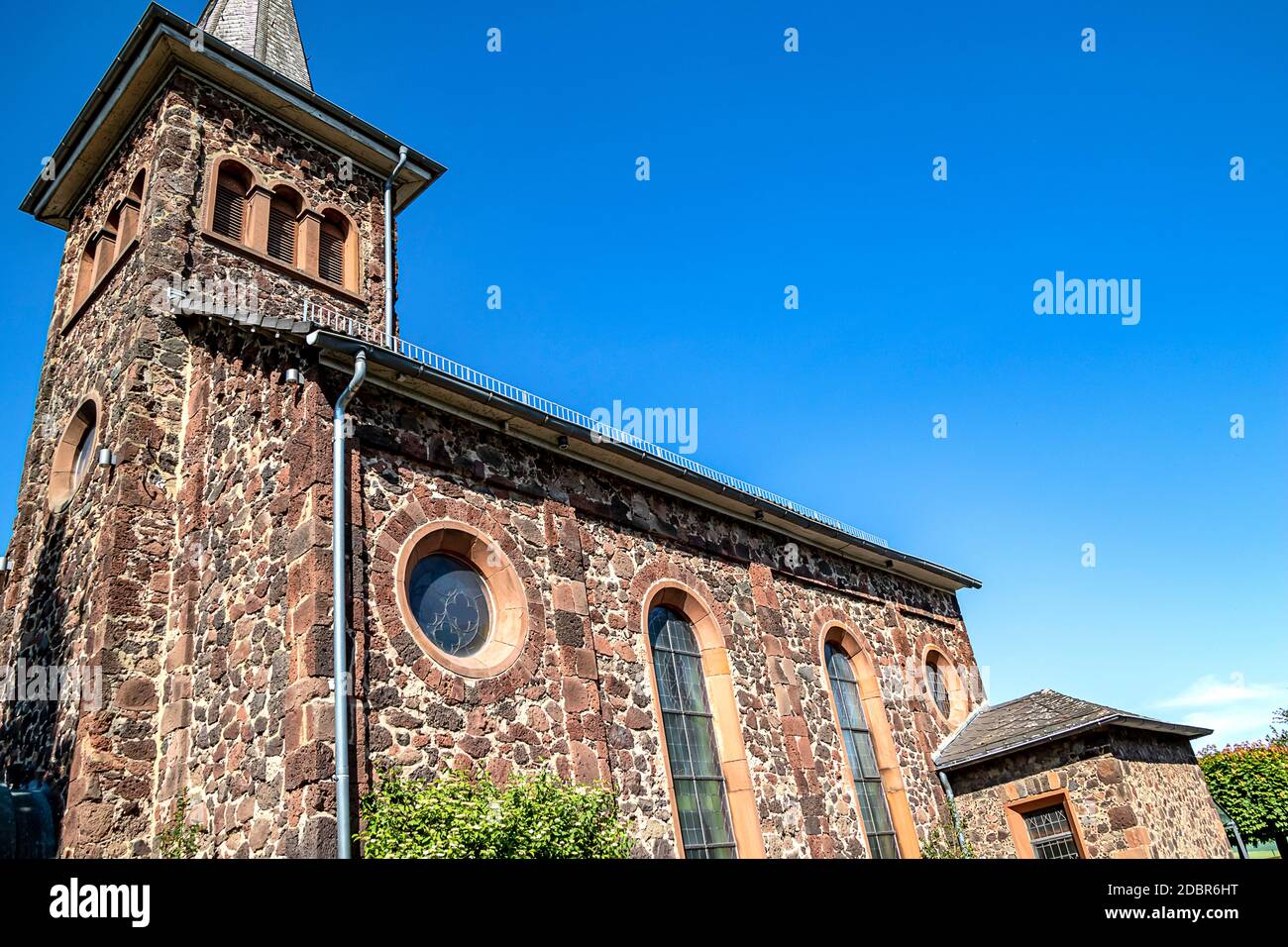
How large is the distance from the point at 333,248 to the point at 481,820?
10.4 metres

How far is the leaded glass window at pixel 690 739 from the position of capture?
423 inches

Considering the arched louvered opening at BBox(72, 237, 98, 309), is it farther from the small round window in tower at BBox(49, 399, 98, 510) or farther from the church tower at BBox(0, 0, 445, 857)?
the small round window in tower at BBox(49, 399, 98, 510)

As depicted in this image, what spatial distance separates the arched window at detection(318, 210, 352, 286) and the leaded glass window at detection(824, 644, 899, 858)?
33.0ft

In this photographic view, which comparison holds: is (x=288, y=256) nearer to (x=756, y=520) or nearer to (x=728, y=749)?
(x=756, y=520)

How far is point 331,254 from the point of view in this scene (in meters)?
14.6

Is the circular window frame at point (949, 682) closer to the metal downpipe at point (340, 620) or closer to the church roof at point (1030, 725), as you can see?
the church roof at point (1030, 725)

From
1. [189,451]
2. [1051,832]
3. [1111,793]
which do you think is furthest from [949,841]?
[189,451]

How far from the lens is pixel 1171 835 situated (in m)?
13.3

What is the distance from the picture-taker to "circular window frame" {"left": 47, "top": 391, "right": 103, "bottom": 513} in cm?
1177

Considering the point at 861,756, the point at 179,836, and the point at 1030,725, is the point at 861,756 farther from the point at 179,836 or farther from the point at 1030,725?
the point at 179,836

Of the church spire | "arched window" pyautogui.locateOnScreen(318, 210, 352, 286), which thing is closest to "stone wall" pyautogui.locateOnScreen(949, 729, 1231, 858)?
"arched window" pyautogui.locateOnScreen(318, 210, 352, 286)
